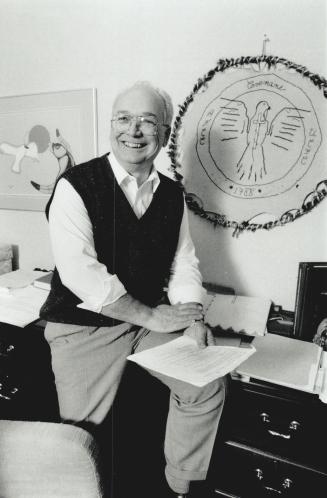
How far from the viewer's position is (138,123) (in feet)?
4.57

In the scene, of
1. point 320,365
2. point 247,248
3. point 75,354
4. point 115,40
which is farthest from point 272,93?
point 75,354

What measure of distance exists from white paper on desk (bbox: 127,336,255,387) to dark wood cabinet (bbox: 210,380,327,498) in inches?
5.5

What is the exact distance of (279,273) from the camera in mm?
1711

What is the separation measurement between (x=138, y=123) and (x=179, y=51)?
524 millimetres

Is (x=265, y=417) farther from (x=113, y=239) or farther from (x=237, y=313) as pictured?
(x=113, y=239)

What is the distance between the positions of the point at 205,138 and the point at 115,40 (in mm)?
641

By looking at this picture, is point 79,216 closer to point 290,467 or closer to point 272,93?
point 272,93

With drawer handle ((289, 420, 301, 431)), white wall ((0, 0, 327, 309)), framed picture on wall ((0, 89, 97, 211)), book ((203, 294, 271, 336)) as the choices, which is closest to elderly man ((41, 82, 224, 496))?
book ((203, 294, 271, 336))

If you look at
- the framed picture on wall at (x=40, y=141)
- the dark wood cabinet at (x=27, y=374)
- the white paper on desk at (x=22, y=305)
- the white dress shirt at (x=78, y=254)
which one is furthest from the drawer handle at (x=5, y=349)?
the framed picture on wall at (x=40, y=141)

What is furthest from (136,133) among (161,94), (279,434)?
(279,434)

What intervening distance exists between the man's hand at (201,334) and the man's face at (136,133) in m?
0.62

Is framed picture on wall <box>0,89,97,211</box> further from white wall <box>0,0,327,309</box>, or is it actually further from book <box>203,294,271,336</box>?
book <box>203,294,271,336</box>

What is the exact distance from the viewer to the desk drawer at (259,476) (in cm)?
124

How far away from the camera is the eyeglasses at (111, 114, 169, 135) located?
139 centimetres
